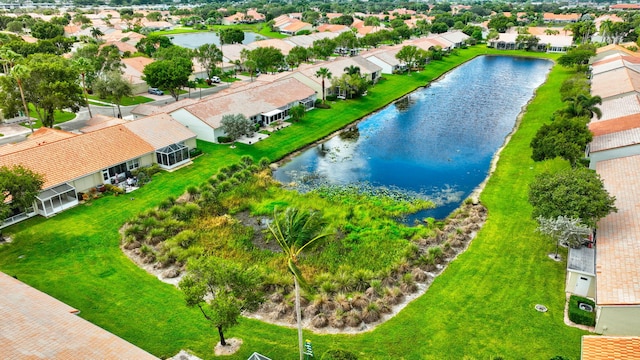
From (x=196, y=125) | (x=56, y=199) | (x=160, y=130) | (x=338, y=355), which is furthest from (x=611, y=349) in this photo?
(x=196, y=125)

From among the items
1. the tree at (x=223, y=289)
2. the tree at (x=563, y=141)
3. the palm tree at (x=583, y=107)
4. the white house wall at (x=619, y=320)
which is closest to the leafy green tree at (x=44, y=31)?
the tree at (x=223, y=289)

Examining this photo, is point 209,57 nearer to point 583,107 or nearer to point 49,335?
point 583,107

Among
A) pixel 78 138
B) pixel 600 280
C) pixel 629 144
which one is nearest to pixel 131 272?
pixel 78 138

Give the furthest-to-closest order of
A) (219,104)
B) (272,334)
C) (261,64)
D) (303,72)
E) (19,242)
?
(261,64)
(303,72)
(219,104)
(19,242)
(272,334)

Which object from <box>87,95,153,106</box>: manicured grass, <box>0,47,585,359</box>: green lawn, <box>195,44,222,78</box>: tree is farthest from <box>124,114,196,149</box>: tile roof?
<box>195,44,222,78</box>: tree

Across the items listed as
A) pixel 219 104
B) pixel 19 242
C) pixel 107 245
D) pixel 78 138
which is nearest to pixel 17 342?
pixel 107 245

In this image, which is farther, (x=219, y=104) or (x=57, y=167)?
(x=219, y=104)

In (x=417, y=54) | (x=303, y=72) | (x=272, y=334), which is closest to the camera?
(x=272, y=334)

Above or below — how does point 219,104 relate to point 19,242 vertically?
above

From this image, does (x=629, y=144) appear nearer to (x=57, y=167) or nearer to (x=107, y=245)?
(x=107, y=245)
